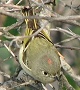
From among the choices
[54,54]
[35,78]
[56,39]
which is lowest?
[56,39]

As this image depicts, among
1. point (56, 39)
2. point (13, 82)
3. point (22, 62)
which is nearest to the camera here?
point (13, 82)

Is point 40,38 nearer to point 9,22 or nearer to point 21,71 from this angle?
point 21,71

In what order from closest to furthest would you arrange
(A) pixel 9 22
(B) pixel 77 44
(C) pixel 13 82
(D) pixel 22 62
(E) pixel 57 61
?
(C) pixel 13 82 → (E) pixel 57 61 → (D) pixel 22 62 → (A) pixel 9 22 → (B) pixel 77 44

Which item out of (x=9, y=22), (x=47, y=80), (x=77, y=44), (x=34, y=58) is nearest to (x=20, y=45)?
(x=34, y=58)

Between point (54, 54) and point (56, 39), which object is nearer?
point (54, 54)

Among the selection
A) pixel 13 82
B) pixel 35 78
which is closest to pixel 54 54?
pixel 35 78

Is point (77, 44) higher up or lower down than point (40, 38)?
lower down

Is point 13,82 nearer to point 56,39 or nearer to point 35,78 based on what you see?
point 35,78
